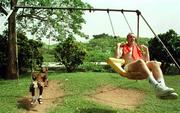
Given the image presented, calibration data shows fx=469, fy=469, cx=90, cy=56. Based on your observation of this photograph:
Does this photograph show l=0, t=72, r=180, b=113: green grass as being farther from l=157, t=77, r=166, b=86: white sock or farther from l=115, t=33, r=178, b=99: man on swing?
l=157, t=77, r=166, b=86: white sock

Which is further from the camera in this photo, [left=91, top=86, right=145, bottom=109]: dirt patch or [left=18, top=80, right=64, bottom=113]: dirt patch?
[left=91, top=86, right=145, bottom=109]: dirt patch

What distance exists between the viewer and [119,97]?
18375mm

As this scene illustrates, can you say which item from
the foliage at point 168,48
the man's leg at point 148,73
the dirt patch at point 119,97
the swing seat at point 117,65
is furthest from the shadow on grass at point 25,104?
the foliage at point 168,48

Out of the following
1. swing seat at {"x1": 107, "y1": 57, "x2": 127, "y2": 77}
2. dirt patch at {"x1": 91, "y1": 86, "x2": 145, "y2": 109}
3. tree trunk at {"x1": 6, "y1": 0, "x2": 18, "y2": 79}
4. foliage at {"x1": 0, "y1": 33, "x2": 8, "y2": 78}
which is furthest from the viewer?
foliage at {"x1": 0, "y1": 33, "x2": 8, "y2": 78}

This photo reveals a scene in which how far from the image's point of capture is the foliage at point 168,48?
2716cm

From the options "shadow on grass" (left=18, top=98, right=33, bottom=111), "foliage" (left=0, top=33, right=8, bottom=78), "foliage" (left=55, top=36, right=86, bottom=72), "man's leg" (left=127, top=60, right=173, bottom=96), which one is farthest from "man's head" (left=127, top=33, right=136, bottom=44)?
"foliage" (left=55, top=36, right=86, bottom=72)

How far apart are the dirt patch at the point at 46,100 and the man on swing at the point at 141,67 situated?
14.6ft

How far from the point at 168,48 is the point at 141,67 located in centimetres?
1605

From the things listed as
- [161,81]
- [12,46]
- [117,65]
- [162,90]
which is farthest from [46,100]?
[162,90]

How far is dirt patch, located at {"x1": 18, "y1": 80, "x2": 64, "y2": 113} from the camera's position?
16.4 m

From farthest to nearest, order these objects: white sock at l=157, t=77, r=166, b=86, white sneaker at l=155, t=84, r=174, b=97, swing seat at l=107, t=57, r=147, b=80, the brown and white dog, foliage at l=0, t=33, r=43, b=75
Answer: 1. foliage at l=0, t=33, r=43, b=75
2. the brown and white dog
3. swing seat at l=107, t=57, r=147, b=80
4. white sock at l=157, t=77, r=166, b=86
5. white sneaker at l=155, t=84, r=174, b=97

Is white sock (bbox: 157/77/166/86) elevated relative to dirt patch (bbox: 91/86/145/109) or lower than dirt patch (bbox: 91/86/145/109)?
elevated

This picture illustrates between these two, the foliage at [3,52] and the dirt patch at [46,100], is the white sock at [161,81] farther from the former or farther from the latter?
the foliage at [3,52]

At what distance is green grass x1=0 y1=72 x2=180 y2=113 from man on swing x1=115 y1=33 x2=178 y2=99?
355 cm
